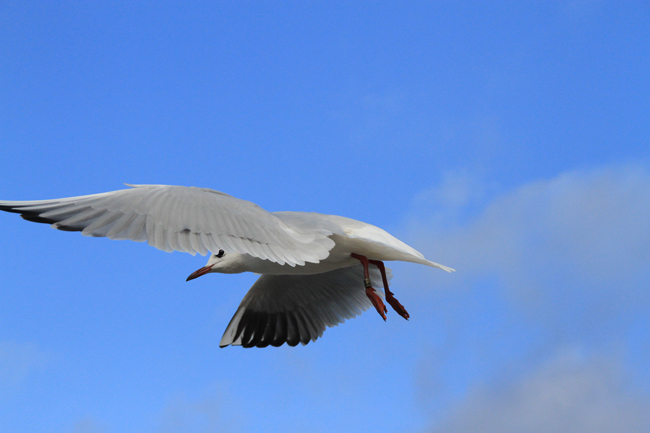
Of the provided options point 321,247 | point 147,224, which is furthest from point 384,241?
point 147,224

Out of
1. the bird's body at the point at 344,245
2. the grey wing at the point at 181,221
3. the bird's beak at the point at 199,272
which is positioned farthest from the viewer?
the bird's beak at the point at 199,272

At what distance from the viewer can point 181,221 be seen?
3.83m

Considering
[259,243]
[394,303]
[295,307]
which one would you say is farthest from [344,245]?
[295,307]

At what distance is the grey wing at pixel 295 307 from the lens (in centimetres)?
653

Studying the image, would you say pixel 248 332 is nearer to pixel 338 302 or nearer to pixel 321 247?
pixel 338 302

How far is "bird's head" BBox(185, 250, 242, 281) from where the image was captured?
5547mm

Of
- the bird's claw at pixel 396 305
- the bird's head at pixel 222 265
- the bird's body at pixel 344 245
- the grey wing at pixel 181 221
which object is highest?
the bird's head at pixel 222 265

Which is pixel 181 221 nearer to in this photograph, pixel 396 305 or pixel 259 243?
pixel 259 243

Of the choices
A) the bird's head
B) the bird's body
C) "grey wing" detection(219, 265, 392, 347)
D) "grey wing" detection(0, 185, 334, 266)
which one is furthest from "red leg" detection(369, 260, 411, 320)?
"grey wing" detection(0, 185, 334, 266)

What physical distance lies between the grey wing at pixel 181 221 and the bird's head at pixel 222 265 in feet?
4.05

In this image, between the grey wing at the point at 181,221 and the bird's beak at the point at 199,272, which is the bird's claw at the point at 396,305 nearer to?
the grey wing at the point at 181,221

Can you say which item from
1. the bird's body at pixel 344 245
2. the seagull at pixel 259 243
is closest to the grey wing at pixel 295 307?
the seagull at pixel 259 243

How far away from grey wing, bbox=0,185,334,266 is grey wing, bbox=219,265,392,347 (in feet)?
7.21

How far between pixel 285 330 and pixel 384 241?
218cm
